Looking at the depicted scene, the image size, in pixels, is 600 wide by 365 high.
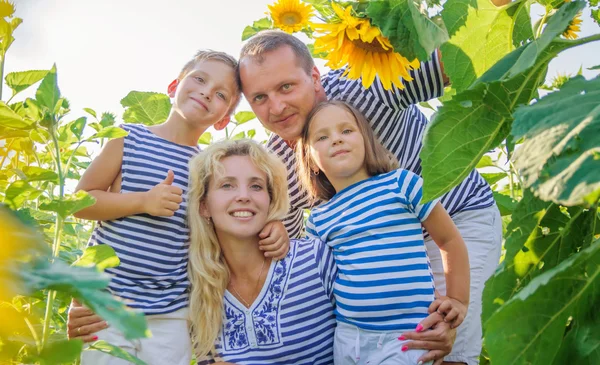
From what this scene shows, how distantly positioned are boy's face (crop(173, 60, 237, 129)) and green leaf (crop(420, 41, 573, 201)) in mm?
1370

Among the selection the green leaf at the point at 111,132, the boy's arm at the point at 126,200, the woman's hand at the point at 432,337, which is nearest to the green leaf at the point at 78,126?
the green leaf at the point at 111,132

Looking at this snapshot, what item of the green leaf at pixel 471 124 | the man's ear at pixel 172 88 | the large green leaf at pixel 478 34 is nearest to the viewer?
the green leaf at pixel 471 124

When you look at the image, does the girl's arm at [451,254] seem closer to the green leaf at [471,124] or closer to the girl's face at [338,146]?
the girl's face at [338,146]

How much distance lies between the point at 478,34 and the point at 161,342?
1287mm

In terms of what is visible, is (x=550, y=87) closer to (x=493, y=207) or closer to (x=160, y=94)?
(x=493, y=207)

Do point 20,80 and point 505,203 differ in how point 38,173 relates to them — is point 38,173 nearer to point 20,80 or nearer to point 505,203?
point 20,80

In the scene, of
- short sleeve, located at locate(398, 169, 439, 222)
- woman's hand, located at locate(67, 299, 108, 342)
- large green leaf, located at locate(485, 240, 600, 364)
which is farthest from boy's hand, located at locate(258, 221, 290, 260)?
large green leaf, located at locate(485, 240, 600, 364)

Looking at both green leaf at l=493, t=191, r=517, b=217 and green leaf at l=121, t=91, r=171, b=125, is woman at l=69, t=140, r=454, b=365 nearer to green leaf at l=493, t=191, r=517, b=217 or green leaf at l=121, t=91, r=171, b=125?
green leaf at l=121, t=91, r=171, b=125

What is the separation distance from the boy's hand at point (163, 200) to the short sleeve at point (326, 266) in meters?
0.41

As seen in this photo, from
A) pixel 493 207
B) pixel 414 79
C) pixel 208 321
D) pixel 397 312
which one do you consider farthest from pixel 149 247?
pixel 493 207

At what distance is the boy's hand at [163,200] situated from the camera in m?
1.76

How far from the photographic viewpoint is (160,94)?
2402mm

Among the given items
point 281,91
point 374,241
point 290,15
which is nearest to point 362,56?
point 374,241

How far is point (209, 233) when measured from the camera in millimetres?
1880
